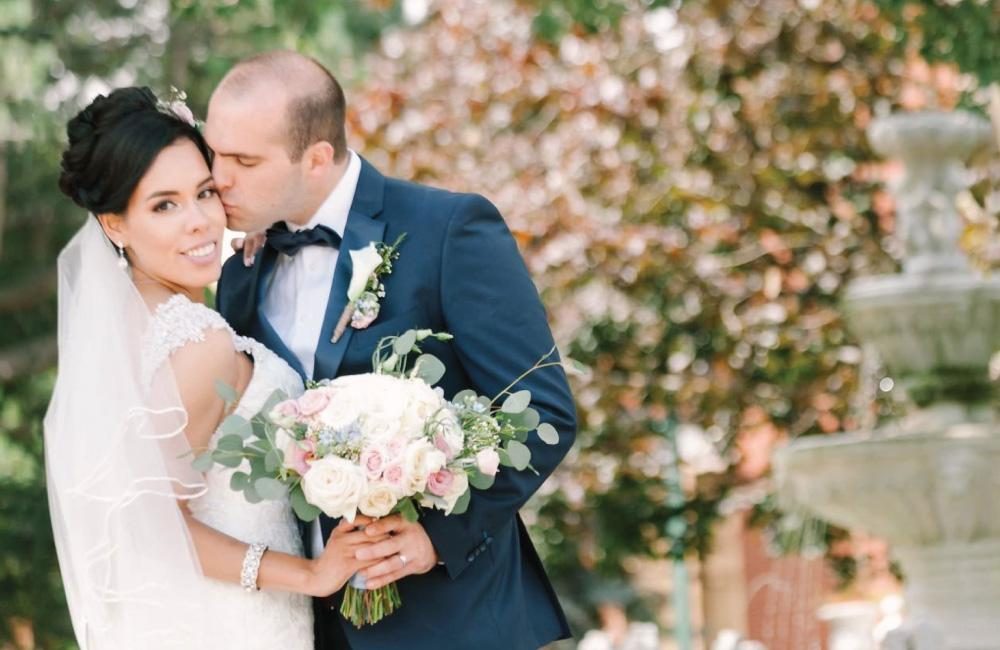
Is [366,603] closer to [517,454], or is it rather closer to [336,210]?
[517,454]

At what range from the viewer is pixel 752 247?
→ 1112cm

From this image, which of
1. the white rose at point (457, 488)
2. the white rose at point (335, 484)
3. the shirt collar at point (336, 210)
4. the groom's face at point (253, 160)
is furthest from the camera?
the shirt collar at point (336, 210)

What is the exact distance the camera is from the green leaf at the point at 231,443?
387 cm

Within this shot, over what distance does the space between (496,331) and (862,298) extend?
225 inches

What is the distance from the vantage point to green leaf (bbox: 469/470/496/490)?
153 inches

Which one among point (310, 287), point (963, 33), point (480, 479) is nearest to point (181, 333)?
point (310, 287)

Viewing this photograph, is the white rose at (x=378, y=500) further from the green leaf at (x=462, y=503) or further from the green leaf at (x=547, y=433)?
the green leaf at (x=547, y=433)

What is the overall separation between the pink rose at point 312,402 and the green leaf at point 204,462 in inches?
9.2

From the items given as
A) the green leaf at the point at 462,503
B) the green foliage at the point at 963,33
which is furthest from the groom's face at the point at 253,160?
the green foliage at the point at 963,33

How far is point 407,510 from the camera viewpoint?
3.90 m

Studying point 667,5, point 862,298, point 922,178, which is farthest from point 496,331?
point 922,178

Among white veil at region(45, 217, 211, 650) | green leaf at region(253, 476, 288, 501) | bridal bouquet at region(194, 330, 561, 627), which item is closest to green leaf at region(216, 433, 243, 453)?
bridal bouquet at region(194, 330, 561, 627)

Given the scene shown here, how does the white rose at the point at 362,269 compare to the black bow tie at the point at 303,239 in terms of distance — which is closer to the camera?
the white rose at the point at 362,269

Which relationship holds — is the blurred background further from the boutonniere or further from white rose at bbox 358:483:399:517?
white rose at bbox 358:483:399:517
